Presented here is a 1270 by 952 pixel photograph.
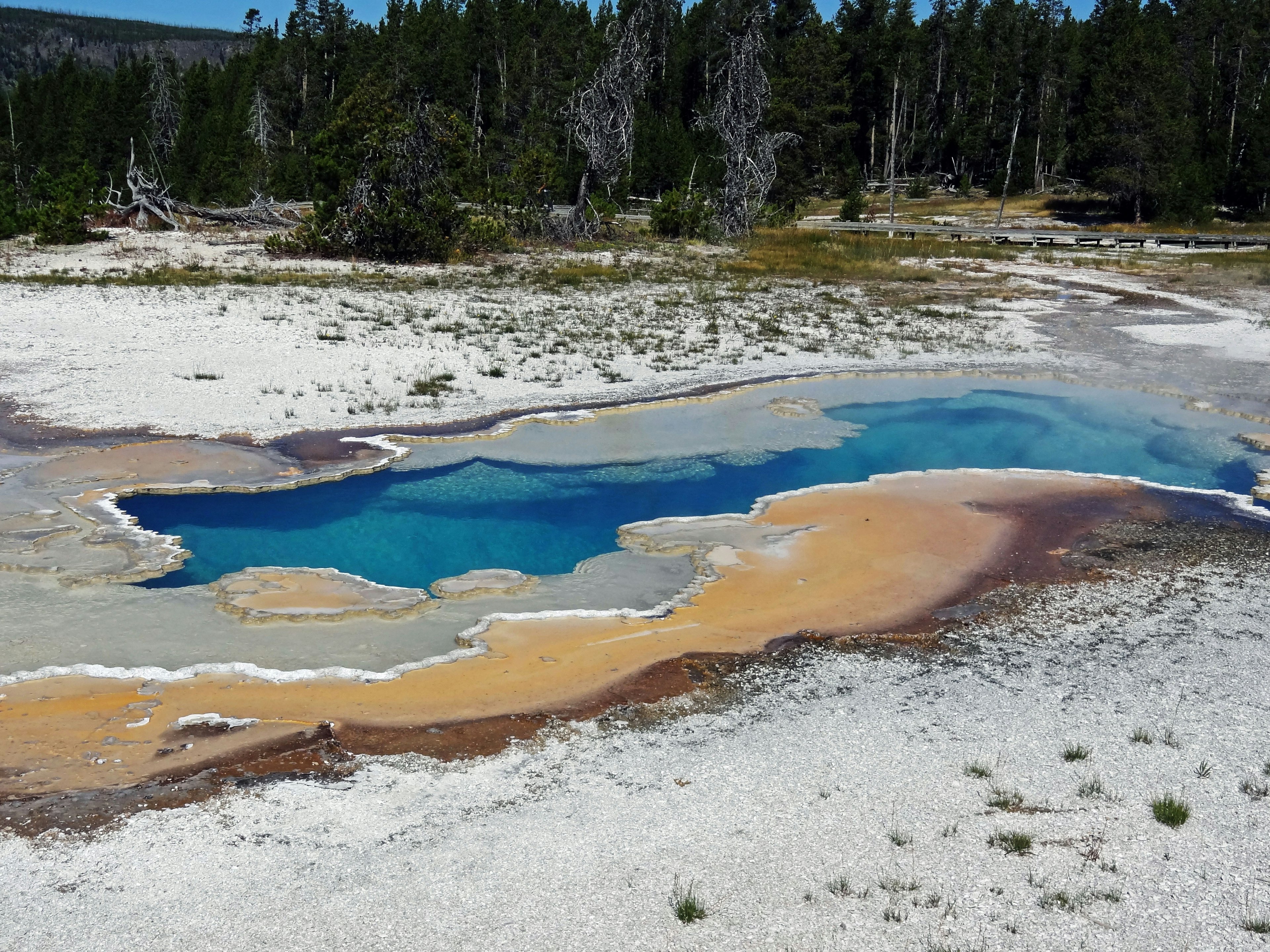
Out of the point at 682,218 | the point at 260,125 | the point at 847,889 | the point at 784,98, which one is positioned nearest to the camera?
the point at 847,889

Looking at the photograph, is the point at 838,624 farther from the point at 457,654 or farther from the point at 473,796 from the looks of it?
the point at 473,796

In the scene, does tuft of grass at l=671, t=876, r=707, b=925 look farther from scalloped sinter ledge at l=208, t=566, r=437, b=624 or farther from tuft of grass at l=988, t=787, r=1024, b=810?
scalloped sinter ledge at l=208, t=566, r=437, b=624

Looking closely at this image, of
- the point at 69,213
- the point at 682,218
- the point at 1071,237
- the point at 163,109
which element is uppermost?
the point at 163,109

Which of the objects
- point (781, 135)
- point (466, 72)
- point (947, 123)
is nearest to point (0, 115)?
point (466, 72)

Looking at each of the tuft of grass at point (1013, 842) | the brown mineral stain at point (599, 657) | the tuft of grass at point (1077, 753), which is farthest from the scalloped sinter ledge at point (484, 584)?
the tuft of grass at point (1013, 842)

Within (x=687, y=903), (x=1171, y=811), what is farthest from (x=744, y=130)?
(x=687, y=903)

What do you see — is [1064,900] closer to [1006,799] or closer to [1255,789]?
[1006,799]

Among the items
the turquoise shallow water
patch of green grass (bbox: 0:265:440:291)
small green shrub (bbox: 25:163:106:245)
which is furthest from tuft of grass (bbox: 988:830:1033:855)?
small green shrub (bbox: 25:163:106:245)
